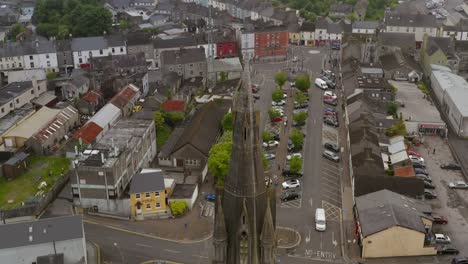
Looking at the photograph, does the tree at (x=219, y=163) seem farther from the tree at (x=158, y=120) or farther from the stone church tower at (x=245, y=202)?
the stone church tower at (x=245, y=202)

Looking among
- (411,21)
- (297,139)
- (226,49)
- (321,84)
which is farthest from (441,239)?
(411,21)

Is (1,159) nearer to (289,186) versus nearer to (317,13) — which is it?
(289,186)

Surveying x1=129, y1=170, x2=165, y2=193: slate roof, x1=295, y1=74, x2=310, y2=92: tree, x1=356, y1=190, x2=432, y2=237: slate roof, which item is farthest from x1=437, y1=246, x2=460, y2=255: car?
x1=295, y1=74, x2=310, y2=92: tree

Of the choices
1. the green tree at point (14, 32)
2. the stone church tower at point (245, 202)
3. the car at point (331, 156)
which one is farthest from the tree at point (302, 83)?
the green tree at point (14, 32)

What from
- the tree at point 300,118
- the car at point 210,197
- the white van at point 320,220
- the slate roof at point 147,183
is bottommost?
the white van at point 320,220

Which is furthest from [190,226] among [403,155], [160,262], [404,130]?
[404,130]

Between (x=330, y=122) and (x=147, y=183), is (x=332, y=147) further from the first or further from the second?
(x=147, y=183)
